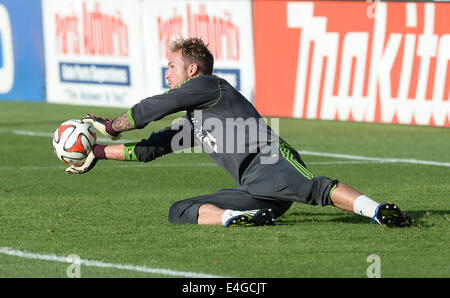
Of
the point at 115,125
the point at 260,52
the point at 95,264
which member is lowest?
the point at 95,264

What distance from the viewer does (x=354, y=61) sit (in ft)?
56.6

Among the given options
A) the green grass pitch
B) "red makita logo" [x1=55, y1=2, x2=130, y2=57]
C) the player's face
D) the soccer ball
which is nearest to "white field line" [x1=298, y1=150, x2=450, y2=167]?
the green grass pitch

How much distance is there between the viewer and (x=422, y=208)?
9141 mm

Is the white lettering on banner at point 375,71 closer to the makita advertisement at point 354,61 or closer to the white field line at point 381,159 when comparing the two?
the makita advertisement at point 354,61

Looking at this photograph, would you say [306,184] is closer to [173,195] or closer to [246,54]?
[173,195]

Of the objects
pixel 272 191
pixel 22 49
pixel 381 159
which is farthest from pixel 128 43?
pixel 272 191

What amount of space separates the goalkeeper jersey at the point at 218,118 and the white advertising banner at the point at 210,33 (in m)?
11.0

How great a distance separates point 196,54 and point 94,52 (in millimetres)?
14068

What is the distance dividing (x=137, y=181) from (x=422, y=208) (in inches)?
144

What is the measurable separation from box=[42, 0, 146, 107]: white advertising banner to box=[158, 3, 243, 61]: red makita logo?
0.91 meters

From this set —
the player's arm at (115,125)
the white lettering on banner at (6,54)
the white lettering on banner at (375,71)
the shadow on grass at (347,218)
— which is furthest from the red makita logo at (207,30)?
the player's arm at (115,125)

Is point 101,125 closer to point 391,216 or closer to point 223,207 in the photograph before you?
point 223,207

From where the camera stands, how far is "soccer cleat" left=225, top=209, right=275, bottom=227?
8.01m

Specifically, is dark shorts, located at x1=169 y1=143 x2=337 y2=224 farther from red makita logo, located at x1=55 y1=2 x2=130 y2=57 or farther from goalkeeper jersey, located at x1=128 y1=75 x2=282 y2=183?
red makita logo, located at x1=55 y1=2 x2=130 y2=57
